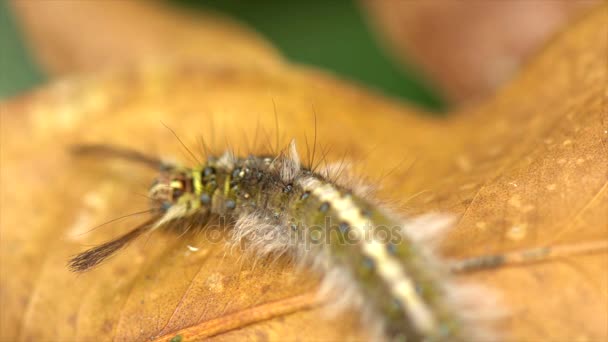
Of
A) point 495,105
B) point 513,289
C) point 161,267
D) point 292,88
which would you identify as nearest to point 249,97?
point 292,88

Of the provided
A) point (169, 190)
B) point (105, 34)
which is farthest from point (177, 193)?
point (105, 34)

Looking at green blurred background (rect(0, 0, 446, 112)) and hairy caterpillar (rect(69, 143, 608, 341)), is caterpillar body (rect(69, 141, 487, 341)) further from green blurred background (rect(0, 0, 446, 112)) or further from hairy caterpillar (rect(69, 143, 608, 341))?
green blurred background (rect(0, 0, 446, 112))

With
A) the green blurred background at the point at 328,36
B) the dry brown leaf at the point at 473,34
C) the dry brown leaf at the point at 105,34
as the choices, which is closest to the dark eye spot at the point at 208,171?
the dry brown leaf at the point at 105,34

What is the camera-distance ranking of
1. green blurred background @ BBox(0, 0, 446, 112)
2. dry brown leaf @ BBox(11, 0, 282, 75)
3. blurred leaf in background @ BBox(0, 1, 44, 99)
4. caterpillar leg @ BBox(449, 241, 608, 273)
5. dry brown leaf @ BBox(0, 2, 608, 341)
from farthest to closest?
1. green blurred background @ BBox(0, 0, 446, 112)
2. blurred leaf in background @ BBox(0, 1, 44, 99)
3. dry brown leaf @ BBox(11, 0, 282, 75)
4. dry brown leaf @ BBox(0, 2, 608, 341)
5. caterpillar leg @ BBox(449, 241, 608, 273)

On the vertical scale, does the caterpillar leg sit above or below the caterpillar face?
below

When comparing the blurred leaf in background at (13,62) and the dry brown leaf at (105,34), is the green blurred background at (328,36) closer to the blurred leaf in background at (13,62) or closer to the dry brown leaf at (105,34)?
the dry brown leaf at (105,34)

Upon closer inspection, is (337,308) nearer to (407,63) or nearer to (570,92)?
(570,92)

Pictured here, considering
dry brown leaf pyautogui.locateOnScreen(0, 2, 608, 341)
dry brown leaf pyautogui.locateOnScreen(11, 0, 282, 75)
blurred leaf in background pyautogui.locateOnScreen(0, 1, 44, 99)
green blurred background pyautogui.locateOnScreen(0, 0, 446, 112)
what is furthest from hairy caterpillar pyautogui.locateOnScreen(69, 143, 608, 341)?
green blurred background pyautogui.locateOnScreen(0, 0, 446, 112)
